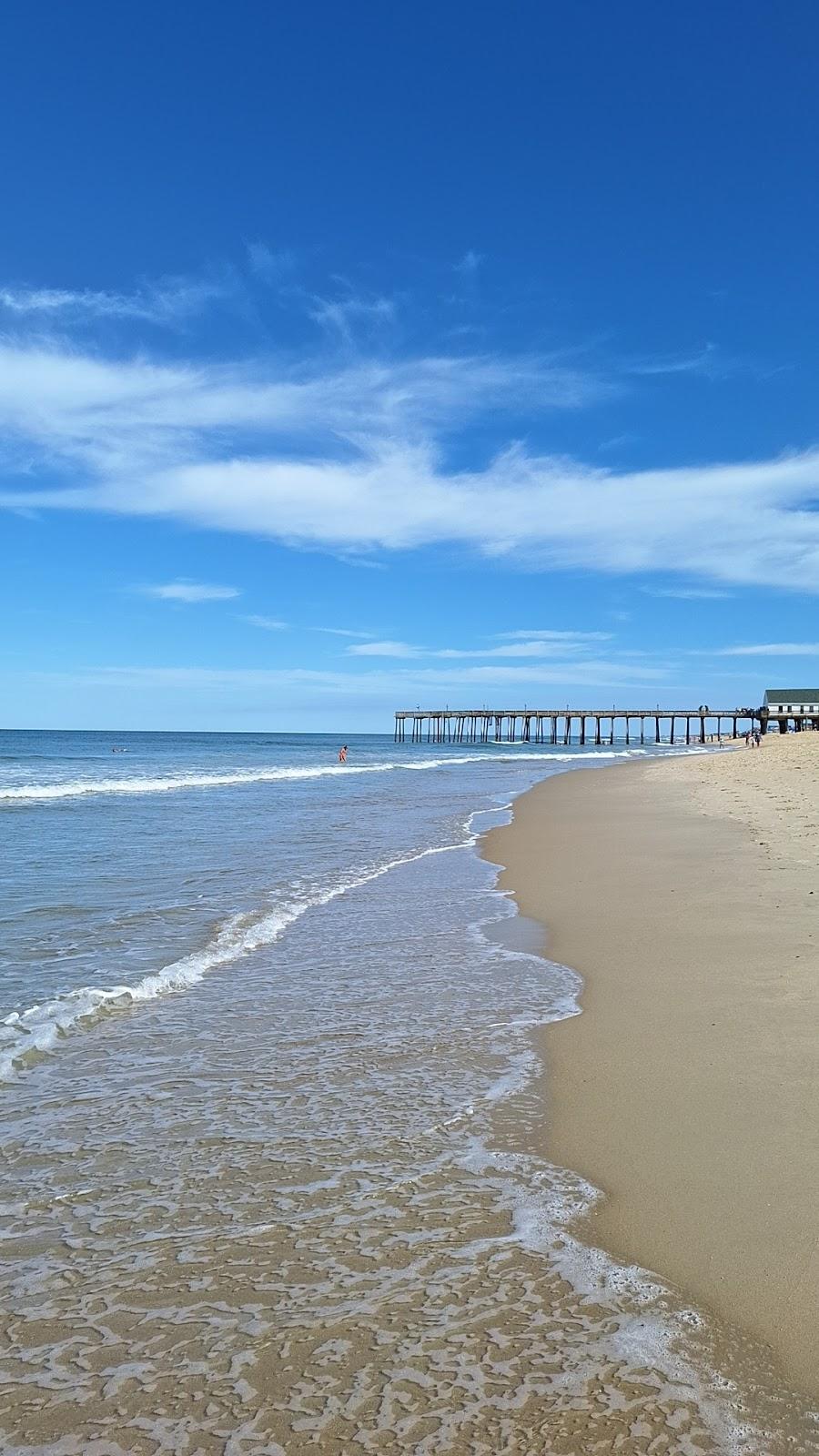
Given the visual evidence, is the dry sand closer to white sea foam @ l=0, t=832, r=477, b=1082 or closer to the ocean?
the ocean

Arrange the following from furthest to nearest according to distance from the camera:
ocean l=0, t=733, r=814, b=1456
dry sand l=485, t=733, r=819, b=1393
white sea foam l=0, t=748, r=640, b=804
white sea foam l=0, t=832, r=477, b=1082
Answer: white sea foam l=0, t=748, r=640, b=804 < white sea foam l=0, t=832, r=477, b=1082 < dry sand l=485, t=733, r=819, b=1393 < ocean l=0, t=733, r=814, b=1456

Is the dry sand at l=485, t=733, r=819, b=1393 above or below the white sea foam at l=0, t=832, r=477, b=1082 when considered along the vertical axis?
above

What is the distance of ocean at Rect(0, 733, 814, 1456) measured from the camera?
2723 mm

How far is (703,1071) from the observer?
5359mm

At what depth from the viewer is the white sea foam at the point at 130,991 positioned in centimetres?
618

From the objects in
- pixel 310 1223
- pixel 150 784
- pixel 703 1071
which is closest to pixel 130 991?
pixel 310 1223

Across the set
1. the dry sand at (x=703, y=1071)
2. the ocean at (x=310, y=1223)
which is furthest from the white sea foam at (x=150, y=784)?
the ocean at (x=310, y=1223)

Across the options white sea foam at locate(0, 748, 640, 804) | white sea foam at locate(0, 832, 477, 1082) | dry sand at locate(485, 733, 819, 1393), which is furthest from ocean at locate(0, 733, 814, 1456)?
white sea foam at locate(0, 748, 640, 804)

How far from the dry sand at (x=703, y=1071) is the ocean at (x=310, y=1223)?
22 centimetres

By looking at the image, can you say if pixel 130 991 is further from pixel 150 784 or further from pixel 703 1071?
pixel 150 784

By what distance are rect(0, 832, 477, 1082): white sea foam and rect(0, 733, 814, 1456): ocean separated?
0.03 meters

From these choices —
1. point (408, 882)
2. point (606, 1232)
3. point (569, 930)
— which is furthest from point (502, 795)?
point (606, 1232)

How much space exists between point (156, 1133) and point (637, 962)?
4526 mm

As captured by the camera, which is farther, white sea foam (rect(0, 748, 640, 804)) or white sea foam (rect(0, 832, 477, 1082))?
white sea foam (rect(0, 748, 640, 804))
